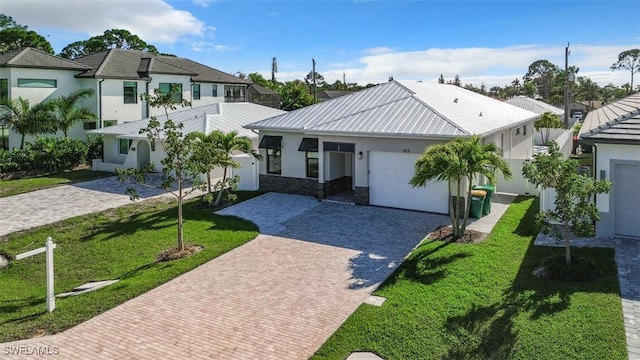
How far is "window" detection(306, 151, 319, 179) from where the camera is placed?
21375mm

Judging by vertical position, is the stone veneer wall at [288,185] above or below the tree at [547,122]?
below

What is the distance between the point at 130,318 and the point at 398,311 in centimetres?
567

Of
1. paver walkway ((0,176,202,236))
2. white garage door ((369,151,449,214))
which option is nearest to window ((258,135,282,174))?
white garage door ((369,151,449,214))

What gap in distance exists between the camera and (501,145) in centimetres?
2362

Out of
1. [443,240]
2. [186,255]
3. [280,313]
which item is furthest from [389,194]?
[280,313]

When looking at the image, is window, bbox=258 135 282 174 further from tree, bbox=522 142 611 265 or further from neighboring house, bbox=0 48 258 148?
neighboring house, bbox=0 48 258 148

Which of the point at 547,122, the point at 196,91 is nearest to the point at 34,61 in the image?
the point at 196,91

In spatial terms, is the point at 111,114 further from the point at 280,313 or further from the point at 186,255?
the point at 280,313

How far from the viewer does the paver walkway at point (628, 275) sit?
8553mm

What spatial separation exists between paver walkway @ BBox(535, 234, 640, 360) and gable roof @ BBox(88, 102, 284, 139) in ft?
59.0

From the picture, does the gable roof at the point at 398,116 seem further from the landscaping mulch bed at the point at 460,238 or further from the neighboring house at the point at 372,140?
the landscaping mulch bed at the point at 460,238

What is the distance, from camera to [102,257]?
49.8 ft

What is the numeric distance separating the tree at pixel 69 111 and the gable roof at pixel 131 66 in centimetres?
210

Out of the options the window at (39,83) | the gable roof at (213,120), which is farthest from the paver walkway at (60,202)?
the window at (39,83)
